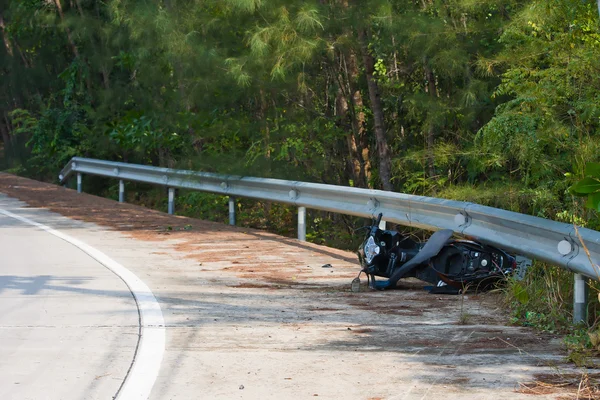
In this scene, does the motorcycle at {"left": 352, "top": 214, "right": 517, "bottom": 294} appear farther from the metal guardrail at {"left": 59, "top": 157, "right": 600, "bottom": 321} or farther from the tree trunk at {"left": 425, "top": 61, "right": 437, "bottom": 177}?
the tree trunk at {"left": 425, "top": 61, "right": 437, "bottom": 177}

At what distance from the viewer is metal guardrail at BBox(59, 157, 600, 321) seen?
740 centimetres

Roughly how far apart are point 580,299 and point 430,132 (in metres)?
8.31

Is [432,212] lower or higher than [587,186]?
lower

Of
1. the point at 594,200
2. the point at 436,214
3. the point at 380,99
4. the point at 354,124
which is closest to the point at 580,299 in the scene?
the point at 594,200

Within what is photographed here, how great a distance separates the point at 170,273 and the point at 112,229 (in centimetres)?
522

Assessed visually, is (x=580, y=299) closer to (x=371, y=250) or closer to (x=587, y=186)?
(x=587, y=186)

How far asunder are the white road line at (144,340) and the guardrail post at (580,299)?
3.15m

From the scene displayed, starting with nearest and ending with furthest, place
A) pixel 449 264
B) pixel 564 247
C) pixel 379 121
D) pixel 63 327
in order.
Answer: pixel 63 327
pixel 564 247
pixel 449 264
pixel 379 121

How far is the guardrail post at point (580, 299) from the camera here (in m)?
7.16

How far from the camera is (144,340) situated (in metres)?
6.87

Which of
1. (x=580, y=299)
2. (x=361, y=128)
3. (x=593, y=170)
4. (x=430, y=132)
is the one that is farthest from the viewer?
(x=361, y=128)

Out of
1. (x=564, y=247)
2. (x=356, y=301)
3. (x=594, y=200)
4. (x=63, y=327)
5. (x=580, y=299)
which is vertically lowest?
(x=356, y=301)

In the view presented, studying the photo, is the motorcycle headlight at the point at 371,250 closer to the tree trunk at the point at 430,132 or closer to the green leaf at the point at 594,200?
the green leaf at the point at 594,200

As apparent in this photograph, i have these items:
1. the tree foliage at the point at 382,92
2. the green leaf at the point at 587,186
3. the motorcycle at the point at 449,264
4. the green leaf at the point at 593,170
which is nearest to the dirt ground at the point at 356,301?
the motorcycle at the point at 449,264
